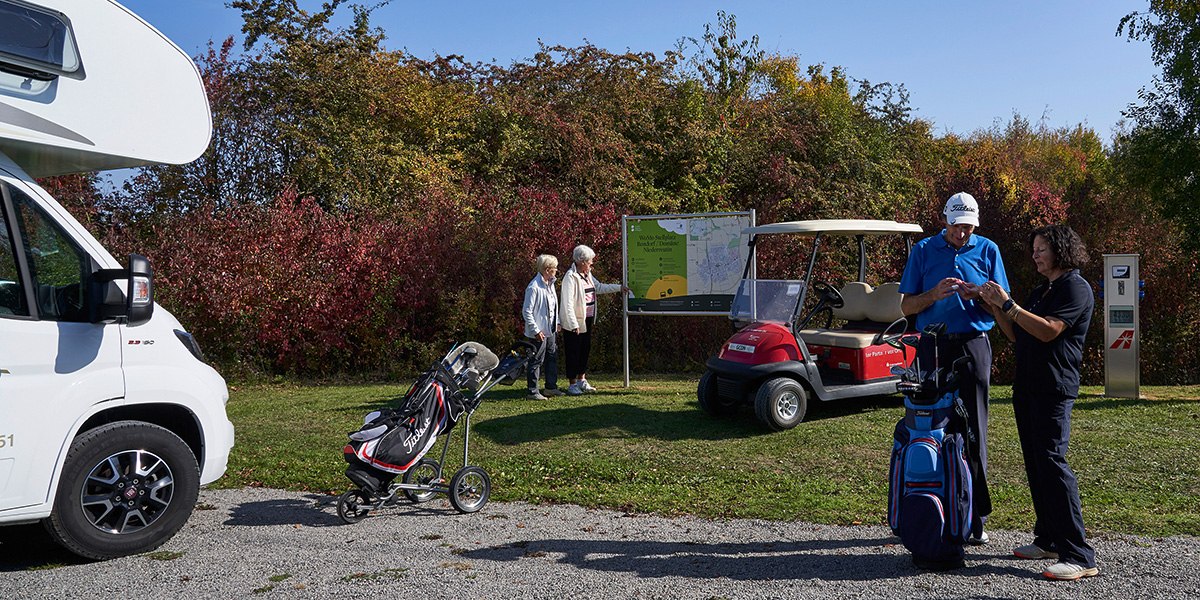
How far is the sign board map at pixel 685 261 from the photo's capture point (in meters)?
11.2

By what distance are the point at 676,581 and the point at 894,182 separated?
15.8 meters

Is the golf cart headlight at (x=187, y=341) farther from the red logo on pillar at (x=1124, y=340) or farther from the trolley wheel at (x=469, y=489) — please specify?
the red logo on pillar at (x=1124, y=340)

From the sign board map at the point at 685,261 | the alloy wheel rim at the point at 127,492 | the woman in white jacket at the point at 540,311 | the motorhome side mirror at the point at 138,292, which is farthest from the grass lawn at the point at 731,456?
the motorhome side mirror at the point at 138,292

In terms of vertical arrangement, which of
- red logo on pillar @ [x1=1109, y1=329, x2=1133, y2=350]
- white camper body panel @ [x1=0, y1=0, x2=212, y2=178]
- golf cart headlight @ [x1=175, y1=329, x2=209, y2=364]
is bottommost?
red logo on pillar @ [x1=1109, y1=329, x2=1133, y2=350]

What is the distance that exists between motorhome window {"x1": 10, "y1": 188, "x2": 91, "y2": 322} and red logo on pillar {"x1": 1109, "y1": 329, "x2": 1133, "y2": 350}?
10.5 m

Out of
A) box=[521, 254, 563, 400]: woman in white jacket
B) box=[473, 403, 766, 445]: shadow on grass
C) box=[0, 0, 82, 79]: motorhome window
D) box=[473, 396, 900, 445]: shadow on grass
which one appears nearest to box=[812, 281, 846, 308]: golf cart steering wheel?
box=[473, 396, 900, 445]: shadow on grass

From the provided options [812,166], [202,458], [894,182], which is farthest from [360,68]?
[202,458]

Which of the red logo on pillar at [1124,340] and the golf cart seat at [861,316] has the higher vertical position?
the golf cart seat at [861,316]

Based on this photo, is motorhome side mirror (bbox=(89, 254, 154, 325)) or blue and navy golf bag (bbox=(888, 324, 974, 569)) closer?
blue and navy golf bag (bbox=(888, 324, 974, 569))

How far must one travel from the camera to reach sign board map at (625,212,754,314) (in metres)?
11.2

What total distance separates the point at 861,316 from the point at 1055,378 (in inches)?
209

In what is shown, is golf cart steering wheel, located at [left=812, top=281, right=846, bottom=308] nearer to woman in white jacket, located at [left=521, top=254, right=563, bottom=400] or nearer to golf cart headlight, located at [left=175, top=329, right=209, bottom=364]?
woman in white jacket, located at [left=521, top=254, right=563, bottom=400]

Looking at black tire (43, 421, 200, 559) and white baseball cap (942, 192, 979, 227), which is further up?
white baseball cap (942, 192, 979, 227)

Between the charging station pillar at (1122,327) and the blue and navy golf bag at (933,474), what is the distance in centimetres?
697
